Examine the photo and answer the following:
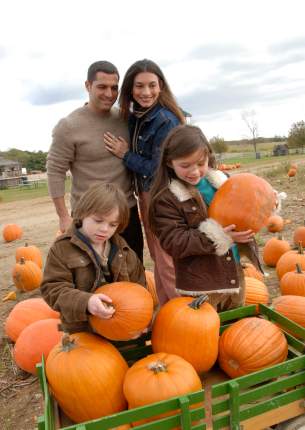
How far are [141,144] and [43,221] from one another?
9.11 metres

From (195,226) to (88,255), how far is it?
72 centimetres

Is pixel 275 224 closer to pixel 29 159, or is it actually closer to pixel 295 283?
pixel 295 283

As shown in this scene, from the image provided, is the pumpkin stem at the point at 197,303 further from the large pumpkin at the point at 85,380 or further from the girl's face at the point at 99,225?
the girl's face at the point at 99,225

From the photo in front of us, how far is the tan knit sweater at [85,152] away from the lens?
359 centimetres

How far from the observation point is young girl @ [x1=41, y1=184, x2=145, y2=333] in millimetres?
2250

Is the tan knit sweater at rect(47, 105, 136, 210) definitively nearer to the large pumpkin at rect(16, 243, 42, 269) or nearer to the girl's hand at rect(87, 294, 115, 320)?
the girl's hand at rect(87, 294, 115, 320)

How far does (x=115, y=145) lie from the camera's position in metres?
3.59

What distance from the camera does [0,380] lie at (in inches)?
143

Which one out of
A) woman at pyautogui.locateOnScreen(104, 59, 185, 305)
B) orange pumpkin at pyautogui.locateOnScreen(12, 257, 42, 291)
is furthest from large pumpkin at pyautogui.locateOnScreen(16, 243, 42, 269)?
woman at pyautogui.locateOnScreen(104, 59, 185, 305)

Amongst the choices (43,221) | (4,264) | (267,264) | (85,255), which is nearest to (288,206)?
(267,264)

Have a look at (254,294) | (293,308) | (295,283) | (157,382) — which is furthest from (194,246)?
(295,283)

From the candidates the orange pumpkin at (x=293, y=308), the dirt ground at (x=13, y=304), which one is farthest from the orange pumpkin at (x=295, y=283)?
the orange pumpkin at (x=293, y=308)

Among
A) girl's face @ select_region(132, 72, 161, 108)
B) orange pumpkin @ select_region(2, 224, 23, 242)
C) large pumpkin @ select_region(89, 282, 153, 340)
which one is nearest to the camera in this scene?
large pumpkin @ select_region(89, 282, 153, 340)

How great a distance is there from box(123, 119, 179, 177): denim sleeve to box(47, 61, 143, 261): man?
152 mm
